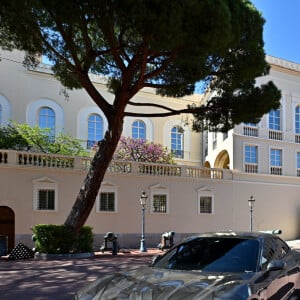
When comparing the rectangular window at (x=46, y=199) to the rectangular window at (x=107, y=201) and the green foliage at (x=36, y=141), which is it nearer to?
the rectangular window at (x=107, y=201)

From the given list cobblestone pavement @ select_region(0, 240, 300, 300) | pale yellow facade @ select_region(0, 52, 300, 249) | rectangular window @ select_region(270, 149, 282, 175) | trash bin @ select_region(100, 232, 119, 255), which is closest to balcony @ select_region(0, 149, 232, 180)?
pale yellow facade @ select_region(0, 52, 300, 249)

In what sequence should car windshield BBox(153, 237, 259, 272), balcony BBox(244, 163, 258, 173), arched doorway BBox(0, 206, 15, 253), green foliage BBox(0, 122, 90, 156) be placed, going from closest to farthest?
car windshield BBox(153, 237, 259, 272), arched doorway BBox(0, 206, 15, 253), green foliage BBox(0, 122, 90, 156), balcony BBox(244, 163, 258, 173)

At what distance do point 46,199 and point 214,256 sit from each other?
1865cm

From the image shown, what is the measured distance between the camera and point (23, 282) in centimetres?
1089

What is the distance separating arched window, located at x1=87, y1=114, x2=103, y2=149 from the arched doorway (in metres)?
10.9

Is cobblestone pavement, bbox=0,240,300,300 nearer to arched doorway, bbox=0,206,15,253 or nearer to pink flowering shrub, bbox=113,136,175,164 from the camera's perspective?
arched doorway, bbox=0,206,15,253

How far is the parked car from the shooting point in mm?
4836

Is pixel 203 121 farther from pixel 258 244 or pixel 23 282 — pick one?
pixel 258 244

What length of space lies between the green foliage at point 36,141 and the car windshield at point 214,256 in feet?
68.3

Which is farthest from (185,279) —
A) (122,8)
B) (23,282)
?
(122,8)

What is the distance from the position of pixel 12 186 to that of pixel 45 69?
11104mm

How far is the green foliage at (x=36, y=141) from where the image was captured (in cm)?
2609

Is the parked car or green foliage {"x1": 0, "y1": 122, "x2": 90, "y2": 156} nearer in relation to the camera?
the parked car

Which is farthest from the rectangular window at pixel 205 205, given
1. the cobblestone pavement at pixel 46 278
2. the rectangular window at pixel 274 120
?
the cobblestone pavement at pixel 46 278
